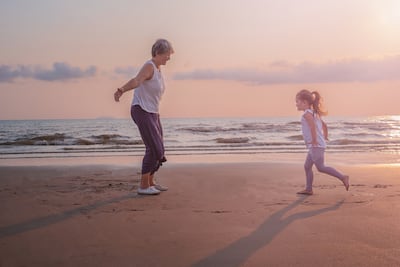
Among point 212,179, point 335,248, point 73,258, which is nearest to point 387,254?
point 335,248

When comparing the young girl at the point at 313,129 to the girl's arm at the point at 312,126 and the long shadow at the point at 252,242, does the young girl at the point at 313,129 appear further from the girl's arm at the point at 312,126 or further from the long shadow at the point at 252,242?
the long shadow at the point at 252,242

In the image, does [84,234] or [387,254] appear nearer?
[387,254]

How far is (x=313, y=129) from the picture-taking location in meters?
5.43

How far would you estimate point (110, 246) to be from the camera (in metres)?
2.87

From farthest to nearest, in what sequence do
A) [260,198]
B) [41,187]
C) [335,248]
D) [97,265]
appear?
[41,187]
[260,198]
[335,248]
[97,265]

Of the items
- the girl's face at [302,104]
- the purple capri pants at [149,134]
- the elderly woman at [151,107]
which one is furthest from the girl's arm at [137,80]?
the girl's face at [302,104]

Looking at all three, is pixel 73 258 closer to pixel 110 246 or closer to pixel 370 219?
pixel 110 246

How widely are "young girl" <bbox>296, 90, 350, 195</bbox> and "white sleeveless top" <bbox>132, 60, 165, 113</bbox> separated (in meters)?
1.89

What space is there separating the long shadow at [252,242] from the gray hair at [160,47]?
2364mm

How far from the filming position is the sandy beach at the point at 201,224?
265cm

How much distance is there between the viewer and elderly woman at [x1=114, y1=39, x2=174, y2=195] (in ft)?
16.4

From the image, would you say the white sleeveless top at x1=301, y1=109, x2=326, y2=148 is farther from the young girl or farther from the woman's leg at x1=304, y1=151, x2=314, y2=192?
the woman's leg at x1=304, y1=151, x2=314, y2=192

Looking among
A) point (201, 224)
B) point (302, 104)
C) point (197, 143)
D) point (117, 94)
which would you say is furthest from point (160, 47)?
point (197, 143)

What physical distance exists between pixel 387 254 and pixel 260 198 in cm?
203
